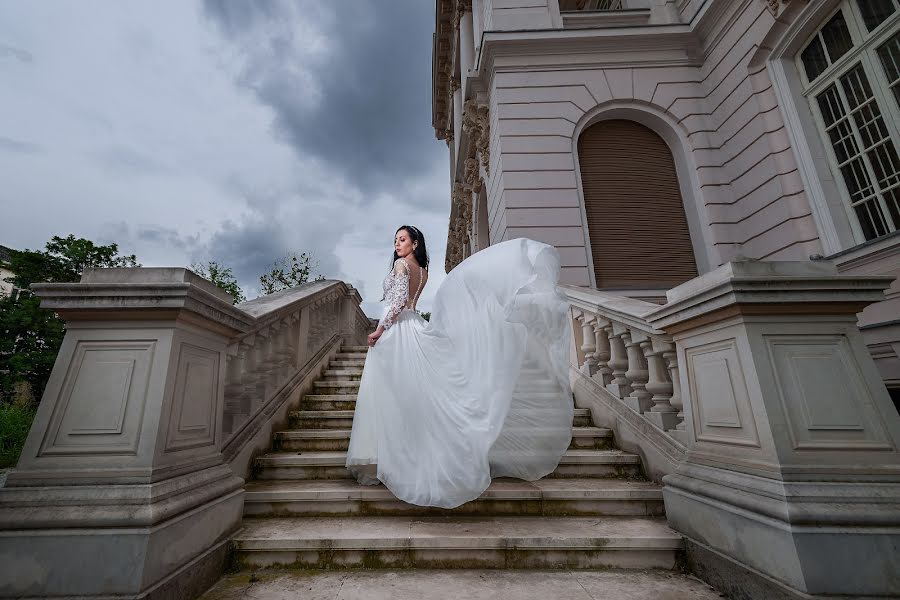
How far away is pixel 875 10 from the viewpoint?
196 inches

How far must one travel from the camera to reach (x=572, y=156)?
Answer: 7.39 metres

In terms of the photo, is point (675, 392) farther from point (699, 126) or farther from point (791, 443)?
point (699, 126)

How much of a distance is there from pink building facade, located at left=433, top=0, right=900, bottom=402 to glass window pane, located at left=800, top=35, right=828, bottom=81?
0.09 feet

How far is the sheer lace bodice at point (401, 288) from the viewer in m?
3.41

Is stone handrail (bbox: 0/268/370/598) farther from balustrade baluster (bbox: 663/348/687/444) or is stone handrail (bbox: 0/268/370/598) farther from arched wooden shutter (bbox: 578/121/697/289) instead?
arched wooden shutter (bbox: 578/121/697/289)

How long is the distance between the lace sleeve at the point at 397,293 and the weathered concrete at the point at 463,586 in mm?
1794

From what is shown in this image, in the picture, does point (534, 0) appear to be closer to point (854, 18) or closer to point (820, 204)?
point (854, 18)

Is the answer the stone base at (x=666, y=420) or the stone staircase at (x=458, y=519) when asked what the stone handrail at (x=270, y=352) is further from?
the stone base at (x=666, y=420)

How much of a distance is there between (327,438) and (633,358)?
9.44ft

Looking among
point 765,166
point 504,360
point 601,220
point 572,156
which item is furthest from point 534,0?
point 504,360

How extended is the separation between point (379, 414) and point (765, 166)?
7113mm

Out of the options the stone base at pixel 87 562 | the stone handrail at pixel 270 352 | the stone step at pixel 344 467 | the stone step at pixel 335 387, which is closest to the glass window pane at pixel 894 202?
the stone step at pixel 344 467

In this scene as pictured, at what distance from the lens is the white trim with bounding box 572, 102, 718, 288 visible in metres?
7.09

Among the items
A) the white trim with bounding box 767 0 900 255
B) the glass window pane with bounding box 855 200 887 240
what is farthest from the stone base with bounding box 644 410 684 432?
the glass window pane with bounding box 855 200 887 240
